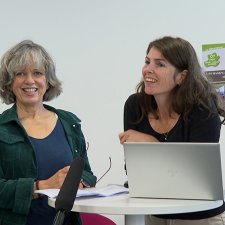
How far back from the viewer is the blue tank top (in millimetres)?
1575

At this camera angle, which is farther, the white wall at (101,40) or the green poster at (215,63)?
the white wall at (101,40)

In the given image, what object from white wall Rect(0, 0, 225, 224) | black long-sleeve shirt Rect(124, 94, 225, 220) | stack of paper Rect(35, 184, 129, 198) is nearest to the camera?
stack of paper Rect(35, 184, 129, 198)

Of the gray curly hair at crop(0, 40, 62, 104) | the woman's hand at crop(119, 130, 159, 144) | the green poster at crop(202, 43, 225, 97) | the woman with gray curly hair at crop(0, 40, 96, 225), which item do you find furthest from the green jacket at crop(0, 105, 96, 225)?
the green poster at crop(202, 43, 225, 97)

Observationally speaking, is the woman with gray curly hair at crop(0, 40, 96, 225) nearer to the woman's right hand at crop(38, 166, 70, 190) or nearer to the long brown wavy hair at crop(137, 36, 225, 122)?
the woman's right hand at crop(38, 166, 70, 190)

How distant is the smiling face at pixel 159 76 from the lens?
172 centimetres

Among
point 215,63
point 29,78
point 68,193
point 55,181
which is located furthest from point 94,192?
point 215,63

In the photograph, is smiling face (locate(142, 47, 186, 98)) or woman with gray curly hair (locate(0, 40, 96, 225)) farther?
smiling face (locate(142, 47, 186, 98))

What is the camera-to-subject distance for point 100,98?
280 centimetres

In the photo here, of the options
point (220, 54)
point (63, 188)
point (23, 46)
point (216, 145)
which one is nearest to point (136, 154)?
point (216, 145)

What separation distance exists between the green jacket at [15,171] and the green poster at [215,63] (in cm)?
124

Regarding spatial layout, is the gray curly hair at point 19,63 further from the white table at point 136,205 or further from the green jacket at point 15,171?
the white table at point 136,205

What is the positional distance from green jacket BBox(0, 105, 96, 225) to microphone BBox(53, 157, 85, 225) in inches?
22.6

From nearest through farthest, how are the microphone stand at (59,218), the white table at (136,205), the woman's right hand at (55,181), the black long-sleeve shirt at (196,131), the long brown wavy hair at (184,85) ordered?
the microphone stand at (59,218) < the white table at (136,205) < the woman's right hand at (55,181) < the black long-sleeve shirt at (196,131) < the long brown wavy hair at (184,85)

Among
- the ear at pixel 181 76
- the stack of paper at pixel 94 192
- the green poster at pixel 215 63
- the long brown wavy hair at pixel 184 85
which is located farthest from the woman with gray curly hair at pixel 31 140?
the green poster at pixel 215 63
